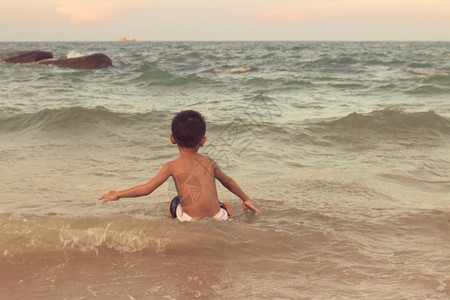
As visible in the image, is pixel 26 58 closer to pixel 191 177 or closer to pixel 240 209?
pixel 240 209

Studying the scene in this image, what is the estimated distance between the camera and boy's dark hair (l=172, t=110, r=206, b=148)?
3.38 meters

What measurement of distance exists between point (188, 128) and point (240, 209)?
3.55ft

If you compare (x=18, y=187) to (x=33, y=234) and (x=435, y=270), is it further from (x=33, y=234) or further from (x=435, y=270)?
(x=435, y=270)

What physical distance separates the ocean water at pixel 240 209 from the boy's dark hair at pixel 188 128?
23.9 inches

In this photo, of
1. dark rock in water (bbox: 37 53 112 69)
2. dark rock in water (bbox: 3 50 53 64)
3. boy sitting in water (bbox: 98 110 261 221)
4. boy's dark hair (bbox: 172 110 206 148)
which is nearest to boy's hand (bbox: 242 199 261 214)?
boy sitting in water (bbox: 98 110 261 221)

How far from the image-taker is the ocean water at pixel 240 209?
264 centimetres

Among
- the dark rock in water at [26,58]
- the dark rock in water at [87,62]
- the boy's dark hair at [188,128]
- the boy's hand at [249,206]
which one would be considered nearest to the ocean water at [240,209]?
the boy's hand at [249,206]

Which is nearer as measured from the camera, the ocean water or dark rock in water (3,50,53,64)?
the ocean water

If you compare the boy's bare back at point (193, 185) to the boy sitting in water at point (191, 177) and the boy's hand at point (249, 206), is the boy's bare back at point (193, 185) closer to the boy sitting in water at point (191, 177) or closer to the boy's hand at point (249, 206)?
the boy sitting in water at point (191, 177)

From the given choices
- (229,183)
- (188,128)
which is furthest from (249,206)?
(188,128)

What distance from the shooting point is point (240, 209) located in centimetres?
416

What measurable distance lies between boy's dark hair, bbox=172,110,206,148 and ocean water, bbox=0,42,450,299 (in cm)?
61

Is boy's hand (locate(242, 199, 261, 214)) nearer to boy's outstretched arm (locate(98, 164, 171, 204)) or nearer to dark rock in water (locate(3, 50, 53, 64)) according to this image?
boy's outstretched arm (locate(98, 164, 171, 204))

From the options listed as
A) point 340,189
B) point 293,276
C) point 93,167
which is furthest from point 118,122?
point 293,276
